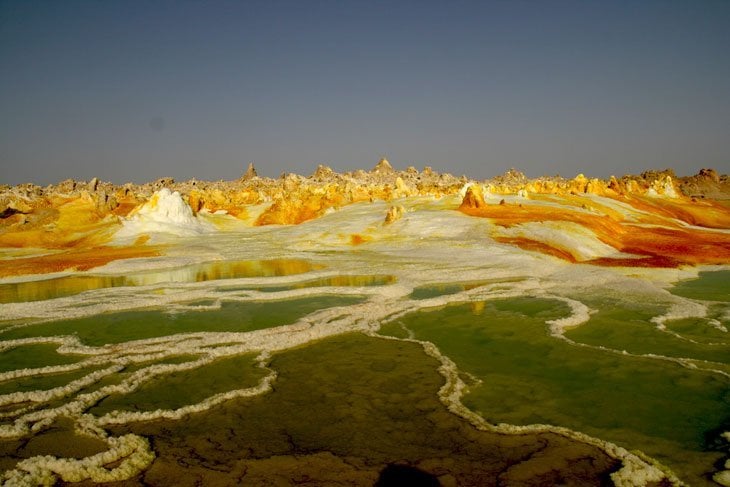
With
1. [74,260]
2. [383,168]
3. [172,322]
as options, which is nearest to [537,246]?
[172,322]

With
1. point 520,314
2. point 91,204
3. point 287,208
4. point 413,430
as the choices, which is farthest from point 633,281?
point 91,204

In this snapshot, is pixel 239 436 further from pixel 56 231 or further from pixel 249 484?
pixel 56 231

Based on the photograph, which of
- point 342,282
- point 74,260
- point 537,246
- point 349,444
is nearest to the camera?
point 349,444

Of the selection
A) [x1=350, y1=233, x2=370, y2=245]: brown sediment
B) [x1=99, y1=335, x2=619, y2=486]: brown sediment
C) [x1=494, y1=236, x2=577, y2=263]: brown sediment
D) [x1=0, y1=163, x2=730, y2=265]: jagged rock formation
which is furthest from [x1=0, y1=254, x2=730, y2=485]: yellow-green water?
[x1=350, y1=233, x2=370, y2=245]: brown sediment

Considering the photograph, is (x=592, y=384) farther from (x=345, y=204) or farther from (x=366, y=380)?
(x=345, y=204)

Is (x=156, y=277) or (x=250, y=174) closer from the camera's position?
(x=156, y=277)

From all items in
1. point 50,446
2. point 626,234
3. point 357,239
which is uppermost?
point 626,234

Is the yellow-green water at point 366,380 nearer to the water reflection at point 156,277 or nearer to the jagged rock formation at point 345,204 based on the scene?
the water reflection at point 156,277
